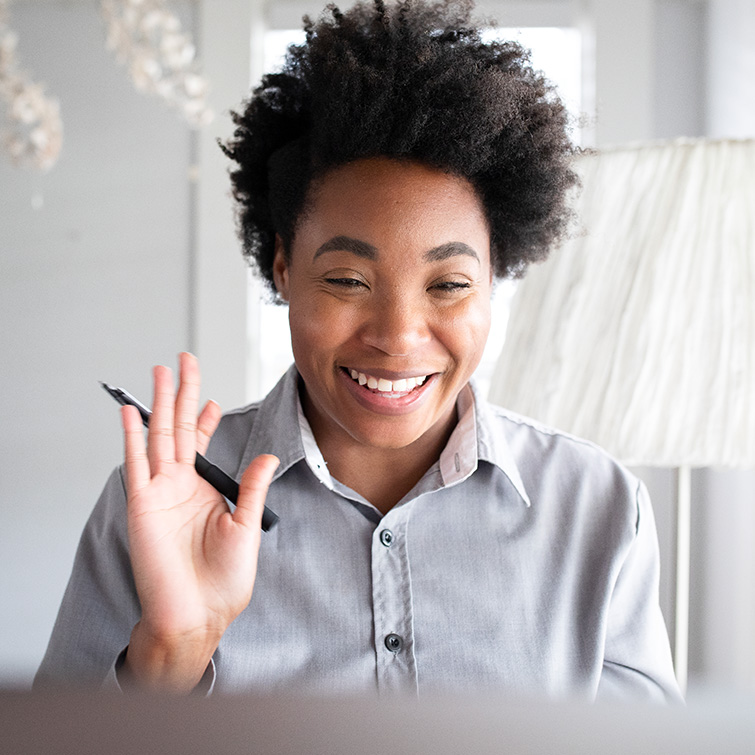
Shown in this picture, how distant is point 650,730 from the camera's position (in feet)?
0.57

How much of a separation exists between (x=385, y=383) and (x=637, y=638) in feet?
1.56

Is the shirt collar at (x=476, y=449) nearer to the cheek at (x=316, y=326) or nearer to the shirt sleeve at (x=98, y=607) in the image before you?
the cheek at (x=316, y=326)

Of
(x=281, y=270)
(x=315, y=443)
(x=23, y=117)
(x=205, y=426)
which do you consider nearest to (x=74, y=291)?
(x=23, y=117)

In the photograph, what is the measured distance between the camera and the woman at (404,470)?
99cm

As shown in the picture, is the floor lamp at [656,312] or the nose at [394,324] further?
the floor lamp at [656,312]

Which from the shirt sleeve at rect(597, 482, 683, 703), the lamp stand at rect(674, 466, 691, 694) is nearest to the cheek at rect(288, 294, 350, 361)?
the shirt sleeve at rect(597, 482, 683, 703)

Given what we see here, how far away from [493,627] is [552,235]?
581 millimetres

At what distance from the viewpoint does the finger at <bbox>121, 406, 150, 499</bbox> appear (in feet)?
2.72

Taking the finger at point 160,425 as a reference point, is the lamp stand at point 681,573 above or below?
below

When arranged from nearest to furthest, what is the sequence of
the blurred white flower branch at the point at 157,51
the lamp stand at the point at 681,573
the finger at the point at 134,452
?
the finger at the point at 134,452
the lamp stand at the point at 681,573
the blurred white flower branch at the point at 157,51

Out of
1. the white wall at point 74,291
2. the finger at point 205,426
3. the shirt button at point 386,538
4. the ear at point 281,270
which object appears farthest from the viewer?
the white wall at point 74,291

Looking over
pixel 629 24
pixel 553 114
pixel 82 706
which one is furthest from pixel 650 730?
pixel 629 24

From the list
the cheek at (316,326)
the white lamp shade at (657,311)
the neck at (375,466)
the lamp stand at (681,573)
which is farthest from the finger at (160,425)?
the lamp stand at (681,573)

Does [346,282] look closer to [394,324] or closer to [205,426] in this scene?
[394,324]
